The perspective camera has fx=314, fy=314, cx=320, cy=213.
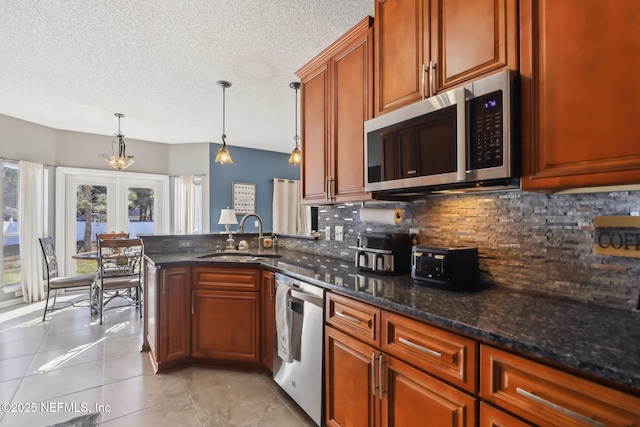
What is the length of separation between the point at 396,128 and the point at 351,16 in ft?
3.68

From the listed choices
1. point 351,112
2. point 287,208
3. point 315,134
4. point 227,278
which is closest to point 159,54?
point 315,134

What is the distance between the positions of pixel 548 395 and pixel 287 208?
611cm

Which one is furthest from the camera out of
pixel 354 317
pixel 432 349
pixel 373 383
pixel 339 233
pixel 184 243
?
pixel 184 243

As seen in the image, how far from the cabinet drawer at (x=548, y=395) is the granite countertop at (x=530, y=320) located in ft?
0.15

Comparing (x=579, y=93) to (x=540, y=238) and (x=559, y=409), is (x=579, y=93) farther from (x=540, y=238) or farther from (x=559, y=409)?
(x=559, y=409)

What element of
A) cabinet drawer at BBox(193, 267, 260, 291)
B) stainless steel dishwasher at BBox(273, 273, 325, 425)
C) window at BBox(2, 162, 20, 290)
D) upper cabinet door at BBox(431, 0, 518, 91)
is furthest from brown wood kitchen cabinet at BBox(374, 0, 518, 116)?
window at BBox(2, 162, 20, 290)

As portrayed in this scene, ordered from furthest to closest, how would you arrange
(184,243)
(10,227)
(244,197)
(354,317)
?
(244,197) → (10,227) → (184,243) → (354,317)

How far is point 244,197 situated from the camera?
6.26 m

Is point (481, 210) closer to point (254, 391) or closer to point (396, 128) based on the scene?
point (396, 128)

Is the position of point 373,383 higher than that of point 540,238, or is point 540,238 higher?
point 540,238

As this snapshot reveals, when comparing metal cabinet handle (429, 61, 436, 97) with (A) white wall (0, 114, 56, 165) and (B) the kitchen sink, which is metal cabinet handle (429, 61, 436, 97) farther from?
(A) white wall (0, 114, 56, 165)

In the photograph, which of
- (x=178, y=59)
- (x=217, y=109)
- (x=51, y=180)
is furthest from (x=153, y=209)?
(x=178, y=59)

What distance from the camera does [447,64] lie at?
141 cm

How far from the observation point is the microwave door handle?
1.27 meters
